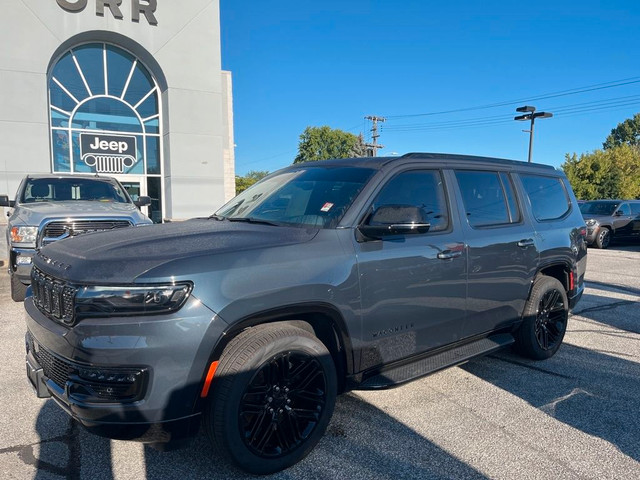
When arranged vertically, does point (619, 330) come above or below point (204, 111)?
below

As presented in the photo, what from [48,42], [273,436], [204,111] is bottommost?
[273,436]

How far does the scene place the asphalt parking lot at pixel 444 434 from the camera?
2.78 m

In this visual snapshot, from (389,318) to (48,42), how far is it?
1636cm

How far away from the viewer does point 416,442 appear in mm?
3105

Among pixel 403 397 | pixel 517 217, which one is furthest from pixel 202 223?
pixel 517 217

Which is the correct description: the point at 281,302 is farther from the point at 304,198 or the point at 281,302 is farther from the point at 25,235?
the point at 25,235

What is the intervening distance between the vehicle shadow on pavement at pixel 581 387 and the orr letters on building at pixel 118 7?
647 inches

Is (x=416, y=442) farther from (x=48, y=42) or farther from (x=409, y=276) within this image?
(x=48, y=42)

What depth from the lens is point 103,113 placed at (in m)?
16.5

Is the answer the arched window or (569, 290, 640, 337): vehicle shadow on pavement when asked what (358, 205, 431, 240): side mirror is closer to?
(569, 290, 640, 337): vehicle shadow on pavement

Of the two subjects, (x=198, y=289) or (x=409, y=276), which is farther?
(x=409, y=276)

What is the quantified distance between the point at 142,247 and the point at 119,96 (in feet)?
A: 53.2

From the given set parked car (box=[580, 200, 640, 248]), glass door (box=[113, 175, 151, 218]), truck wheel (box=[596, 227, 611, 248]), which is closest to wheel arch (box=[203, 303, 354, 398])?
parked car (box=[580, 200, 640, 248])

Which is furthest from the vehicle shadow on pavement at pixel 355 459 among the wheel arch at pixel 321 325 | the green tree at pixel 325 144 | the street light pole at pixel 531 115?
the green tree at pixel 325 144
